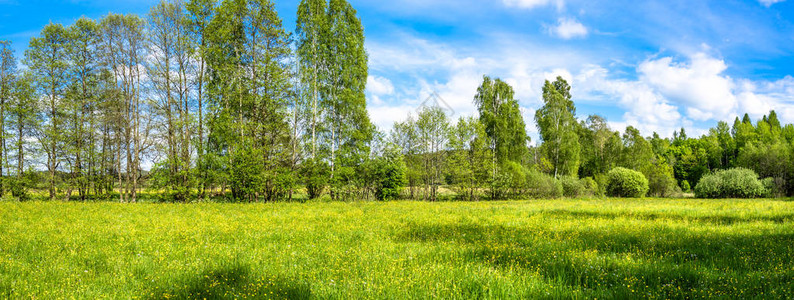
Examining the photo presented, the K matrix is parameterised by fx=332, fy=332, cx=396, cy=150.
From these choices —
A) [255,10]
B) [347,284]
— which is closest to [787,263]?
[347,284]

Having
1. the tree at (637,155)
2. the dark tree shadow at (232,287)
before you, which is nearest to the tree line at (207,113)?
the dark tree shadow at (232,287)

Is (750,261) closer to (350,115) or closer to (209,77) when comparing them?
(350,115)

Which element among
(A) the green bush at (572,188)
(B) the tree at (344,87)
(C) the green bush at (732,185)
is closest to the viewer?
(B) the tree at (344,87)

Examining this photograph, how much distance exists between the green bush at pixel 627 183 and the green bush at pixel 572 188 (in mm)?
6805

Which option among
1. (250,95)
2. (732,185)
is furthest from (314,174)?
(732,185)

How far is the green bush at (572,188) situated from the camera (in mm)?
40781

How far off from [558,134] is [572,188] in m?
9.09

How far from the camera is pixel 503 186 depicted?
120ft

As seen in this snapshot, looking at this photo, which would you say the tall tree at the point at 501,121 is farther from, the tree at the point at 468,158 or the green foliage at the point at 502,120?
the tree at the point at 468,158

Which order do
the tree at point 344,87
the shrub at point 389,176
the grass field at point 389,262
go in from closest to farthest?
the grass field at point 389,262 → the tree at point 344,87 → the shrub at point 389,176

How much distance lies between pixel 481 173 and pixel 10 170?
134 ft

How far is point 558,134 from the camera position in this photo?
46.6 meters

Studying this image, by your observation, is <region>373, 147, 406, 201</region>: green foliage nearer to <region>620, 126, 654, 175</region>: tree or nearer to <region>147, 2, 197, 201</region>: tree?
<region>147, 2, 197, 201</region>: tree

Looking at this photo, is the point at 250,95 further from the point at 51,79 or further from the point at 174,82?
the point at 51,79
